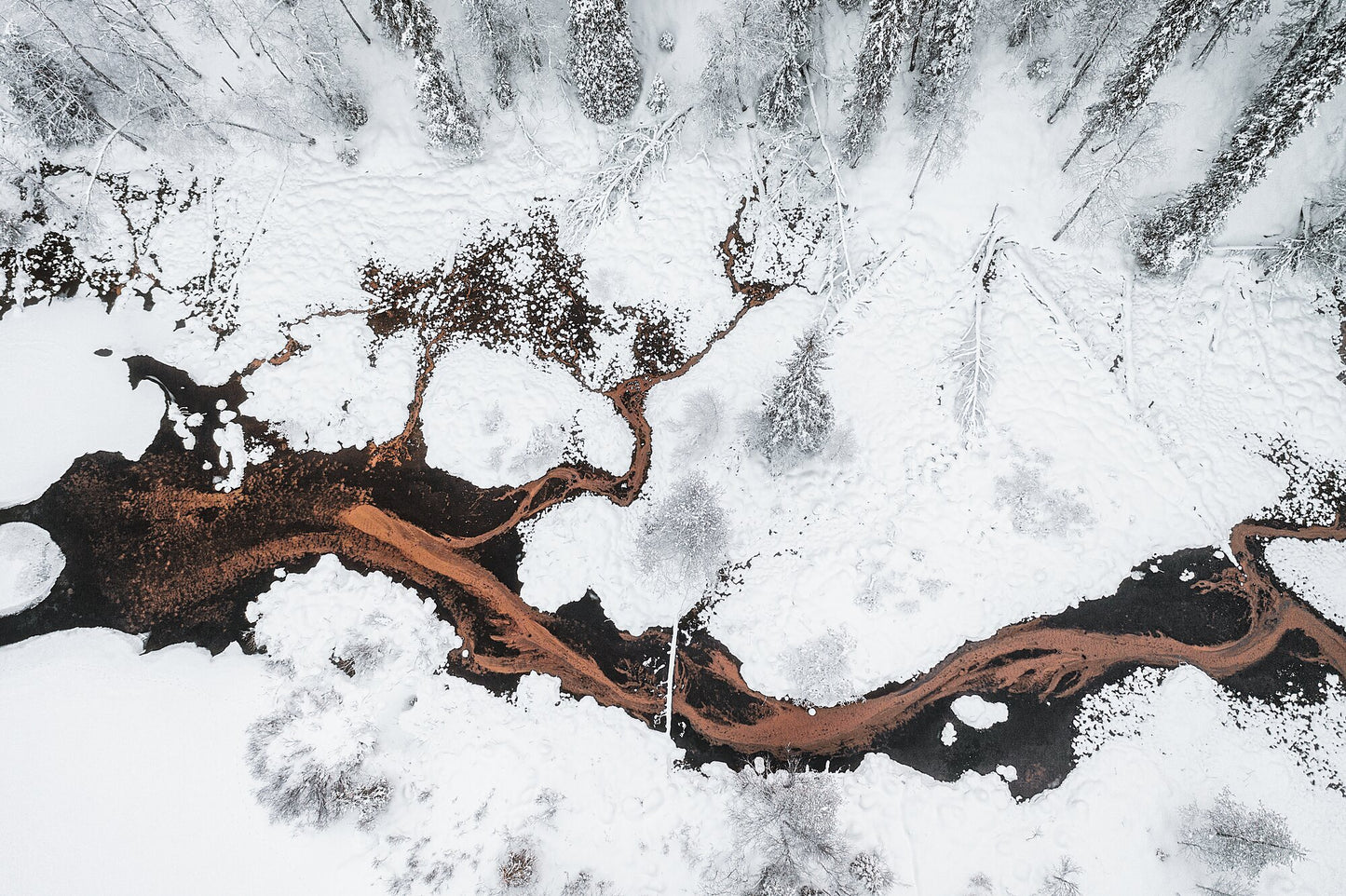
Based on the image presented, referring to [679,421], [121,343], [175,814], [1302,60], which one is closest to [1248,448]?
[1302,60]

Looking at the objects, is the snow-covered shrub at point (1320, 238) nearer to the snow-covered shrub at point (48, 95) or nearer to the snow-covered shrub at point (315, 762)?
the snow-covered shrub at point (315, 762)

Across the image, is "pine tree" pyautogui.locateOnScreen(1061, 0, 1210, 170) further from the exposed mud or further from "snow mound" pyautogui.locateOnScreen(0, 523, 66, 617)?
"snow mound" pyautogui.locateOnScreen(0, 523, 66, 617)

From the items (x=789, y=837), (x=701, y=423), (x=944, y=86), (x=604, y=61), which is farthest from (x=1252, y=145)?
(x=789, y=837)

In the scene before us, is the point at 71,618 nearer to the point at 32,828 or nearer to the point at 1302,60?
the point at 32,828

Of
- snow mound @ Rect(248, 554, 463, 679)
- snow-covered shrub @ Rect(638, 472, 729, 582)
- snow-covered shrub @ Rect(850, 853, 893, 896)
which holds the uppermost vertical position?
snow-covered shrub @ Rect(638, 472, 729, 582)

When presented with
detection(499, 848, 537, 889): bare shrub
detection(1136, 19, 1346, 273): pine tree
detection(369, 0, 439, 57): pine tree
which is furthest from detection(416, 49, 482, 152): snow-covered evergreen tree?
detection(499, 848, 537, 889): bare shrub

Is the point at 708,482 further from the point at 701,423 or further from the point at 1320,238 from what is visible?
the point at 1320,238

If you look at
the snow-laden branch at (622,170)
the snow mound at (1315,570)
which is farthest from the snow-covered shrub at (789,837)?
the snow-laden branch at (622,170)

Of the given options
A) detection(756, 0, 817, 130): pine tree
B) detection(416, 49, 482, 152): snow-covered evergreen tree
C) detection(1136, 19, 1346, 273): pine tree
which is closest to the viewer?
detection(1136, 19, 1346, 273): pine tree
